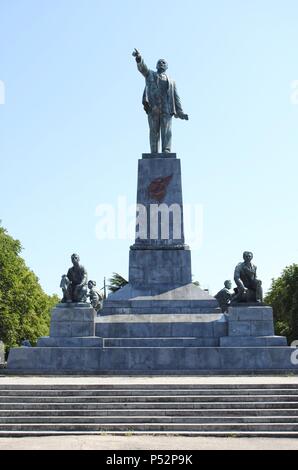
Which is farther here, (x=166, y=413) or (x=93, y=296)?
(x=93, y=296)

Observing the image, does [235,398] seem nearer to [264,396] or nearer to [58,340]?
[264,396]

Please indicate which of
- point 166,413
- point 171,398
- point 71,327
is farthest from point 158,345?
point 166,413

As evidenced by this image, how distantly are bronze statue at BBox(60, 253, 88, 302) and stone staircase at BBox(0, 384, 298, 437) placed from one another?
24.5 ft

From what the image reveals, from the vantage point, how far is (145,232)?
24219mm

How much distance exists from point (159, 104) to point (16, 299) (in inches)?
947

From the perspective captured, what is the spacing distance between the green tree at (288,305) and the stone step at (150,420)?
3318cm

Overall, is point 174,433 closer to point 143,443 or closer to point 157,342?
point 143,443

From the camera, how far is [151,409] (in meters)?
12.9

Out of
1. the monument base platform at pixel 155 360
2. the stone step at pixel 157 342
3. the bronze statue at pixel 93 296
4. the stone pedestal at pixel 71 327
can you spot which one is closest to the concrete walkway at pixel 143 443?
the monument base platform at pixel 155 360
